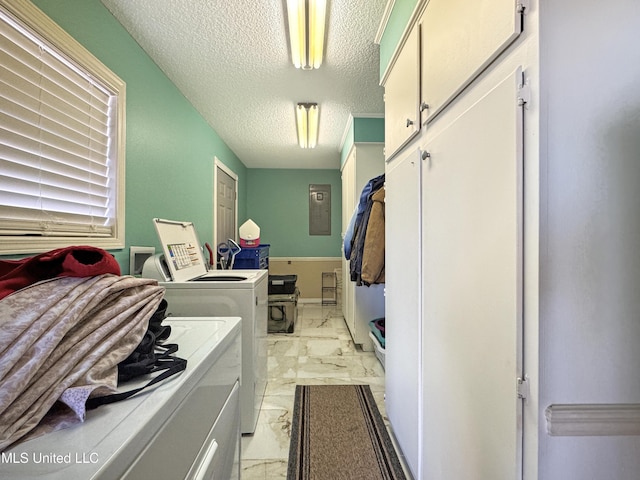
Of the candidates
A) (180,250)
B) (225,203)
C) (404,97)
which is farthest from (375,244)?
(225,203)

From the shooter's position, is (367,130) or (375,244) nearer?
(375,244)

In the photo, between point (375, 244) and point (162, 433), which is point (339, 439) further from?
point (162, 433)

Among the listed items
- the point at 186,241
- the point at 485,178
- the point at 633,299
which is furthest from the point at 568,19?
the point at 186,241

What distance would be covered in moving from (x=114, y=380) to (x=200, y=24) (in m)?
1.87

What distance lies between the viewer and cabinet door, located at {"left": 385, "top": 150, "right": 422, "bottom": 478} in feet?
3.94

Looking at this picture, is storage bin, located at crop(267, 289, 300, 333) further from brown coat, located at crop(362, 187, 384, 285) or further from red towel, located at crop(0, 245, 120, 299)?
red towel, located at crop(0, 245, 120, 299)

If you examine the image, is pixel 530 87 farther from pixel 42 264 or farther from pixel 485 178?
pixel 42 264

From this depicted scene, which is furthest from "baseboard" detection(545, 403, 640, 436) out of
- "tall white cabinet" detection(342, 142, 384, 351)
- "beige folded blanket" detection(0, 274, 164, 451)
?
"tall white cabinet" detection(342, 142, 384, 351)

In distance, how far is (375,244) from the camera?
1.98m

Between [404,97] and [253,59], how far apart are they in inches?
46.7

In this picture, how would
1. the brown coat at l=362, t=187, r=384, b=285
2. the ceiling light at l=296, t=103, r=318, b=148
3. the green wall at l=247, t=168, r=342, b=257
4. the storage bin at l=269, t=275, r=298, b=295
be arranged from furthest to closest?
the green wall at l=247, t=168, r=342, b=257
the storage bin at l=269, t=275, r=298, b=295
the ceiling light at l=296, t=103, r=318, b=148
the brown coat at l=362, t=187, r=384, b=285

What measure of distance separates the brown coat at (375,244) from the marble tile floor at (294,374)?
36.5 inches

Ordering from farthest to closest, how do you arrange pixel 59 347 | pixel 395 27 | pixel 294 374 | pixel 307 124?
pixel 307 124
pixel 294 374
pixel 395 27
pixel 59 347

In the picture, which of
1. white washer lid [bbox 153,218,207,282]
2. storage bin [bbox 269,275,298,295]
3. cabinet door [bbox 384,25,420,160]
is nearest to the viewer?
cabinet door [bbox 384,25,420,160]
